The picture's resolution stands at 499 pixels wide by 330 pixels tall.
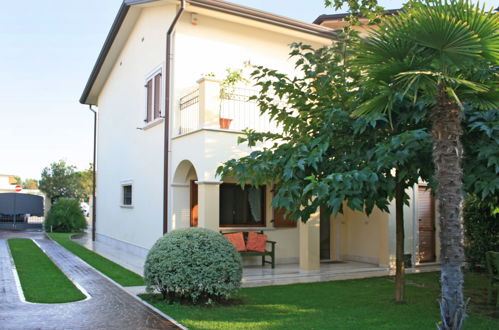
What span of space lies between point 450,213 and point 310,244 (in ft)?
23.6

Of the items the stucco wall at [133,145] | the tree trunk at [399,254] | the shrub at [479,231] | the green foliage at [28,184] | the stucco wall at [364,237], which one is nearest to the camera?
the tree trunk at [399,254]

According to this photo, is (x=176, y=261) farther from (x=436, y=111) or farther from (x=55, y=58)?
(x=55, y=58)

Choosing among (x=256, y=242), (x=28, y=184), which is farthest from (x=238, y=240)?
(x=28, y=184)

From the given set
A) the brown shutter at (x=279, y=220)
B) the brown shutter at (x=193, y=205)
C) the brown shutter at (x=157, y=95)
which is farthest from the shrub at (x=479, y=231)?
the brown shutter at (x=157, y=95)

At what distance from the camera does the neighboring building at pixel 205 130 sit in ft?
34.6

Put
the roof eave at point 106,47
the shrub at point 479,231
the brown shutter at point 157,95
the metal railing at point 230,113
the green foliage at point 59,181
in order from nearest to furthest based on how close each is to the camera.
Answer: the metal railing at point 230,113 < the shrub at point 479,231 < the brown shutter at point 157,95 < the roof eave at point 106,47 < the green foliage at point 59,181

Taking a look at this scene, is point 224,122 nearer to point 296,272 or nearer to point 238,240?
point 238,240

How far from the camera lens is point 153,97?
550 inches

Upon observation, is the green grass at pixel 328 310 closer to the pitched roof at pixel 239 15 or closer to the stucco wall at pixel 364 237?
the stucco wall at pixel 364 237

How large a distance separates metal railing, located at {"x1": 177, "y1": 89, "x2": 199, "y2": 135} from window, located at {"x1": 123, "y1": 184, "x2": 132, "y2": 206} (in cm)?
546

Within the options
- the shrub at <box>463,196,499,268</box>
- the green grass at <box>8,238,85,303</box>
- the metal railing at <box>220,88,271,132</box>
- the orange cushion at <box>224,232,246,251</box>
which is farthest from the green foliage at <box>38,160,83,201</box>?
the shrub at <box>463,196,499,268</box>

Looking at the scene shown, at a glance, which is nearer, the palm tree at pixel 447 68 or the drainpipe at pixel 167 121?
the palm tree at pixel 447 68

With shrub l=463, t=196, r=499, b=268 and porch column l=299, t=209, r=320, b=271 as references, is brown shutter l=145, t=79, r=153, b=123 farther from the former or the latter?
shrub l=463, t=196, r=499, b=268

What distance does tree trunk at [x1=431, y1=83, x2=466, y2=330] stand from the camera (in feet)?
13.7
